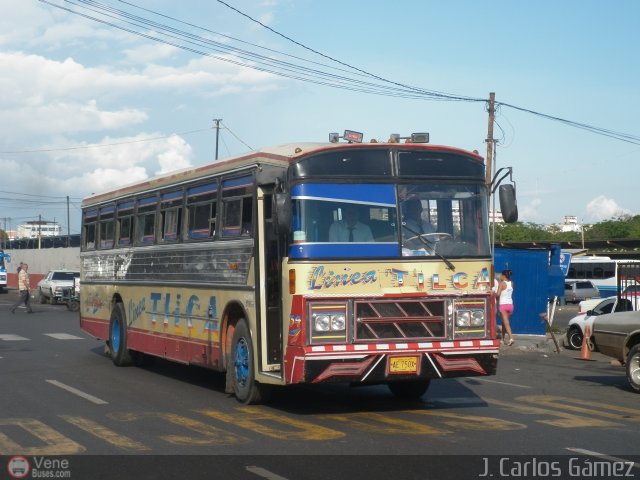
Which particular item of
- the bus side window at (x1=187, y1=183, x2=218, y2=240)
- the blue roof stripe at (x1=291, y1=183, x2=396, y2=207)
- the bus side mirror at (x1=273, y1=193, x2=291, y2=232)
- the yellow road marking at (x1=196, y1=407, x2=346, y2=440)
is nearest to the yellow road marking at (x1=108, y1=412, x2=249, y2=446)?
the yellow road marking at (x1=196, y1=407, x2=346, y2=440)

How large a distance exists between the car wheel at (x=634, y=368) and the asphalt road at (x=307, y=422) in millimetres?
159

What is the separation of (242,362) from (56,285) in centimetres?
3486

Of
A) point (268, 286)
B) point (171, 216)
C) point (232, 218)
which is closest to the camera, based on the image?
point (268, 286)

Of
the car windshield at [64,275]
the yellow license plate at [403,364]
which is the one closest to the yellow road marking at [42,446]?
the yellow license plate at [403,364]

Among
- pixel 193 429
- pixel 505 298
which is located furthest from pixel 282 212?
pixel 505 298

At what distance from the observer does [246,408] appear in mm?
12398

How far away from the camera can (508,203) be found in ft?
40.0

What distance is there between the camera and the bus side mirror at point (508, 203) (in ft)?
40.0

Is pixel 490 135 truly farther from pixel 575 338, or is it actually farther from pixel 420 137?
pixel 420 137

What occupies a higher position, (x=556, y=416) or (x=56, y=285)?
(x=56, y=285)

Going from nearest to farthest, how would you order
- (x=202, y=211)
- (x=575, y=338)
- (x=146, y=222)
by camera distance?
(x=202, y=211) → (x=146, y=222) → (x=575, y=338)

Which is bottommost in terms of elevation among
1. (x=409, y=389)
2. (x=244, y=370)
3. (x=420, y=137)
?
(x=409, y=389)
